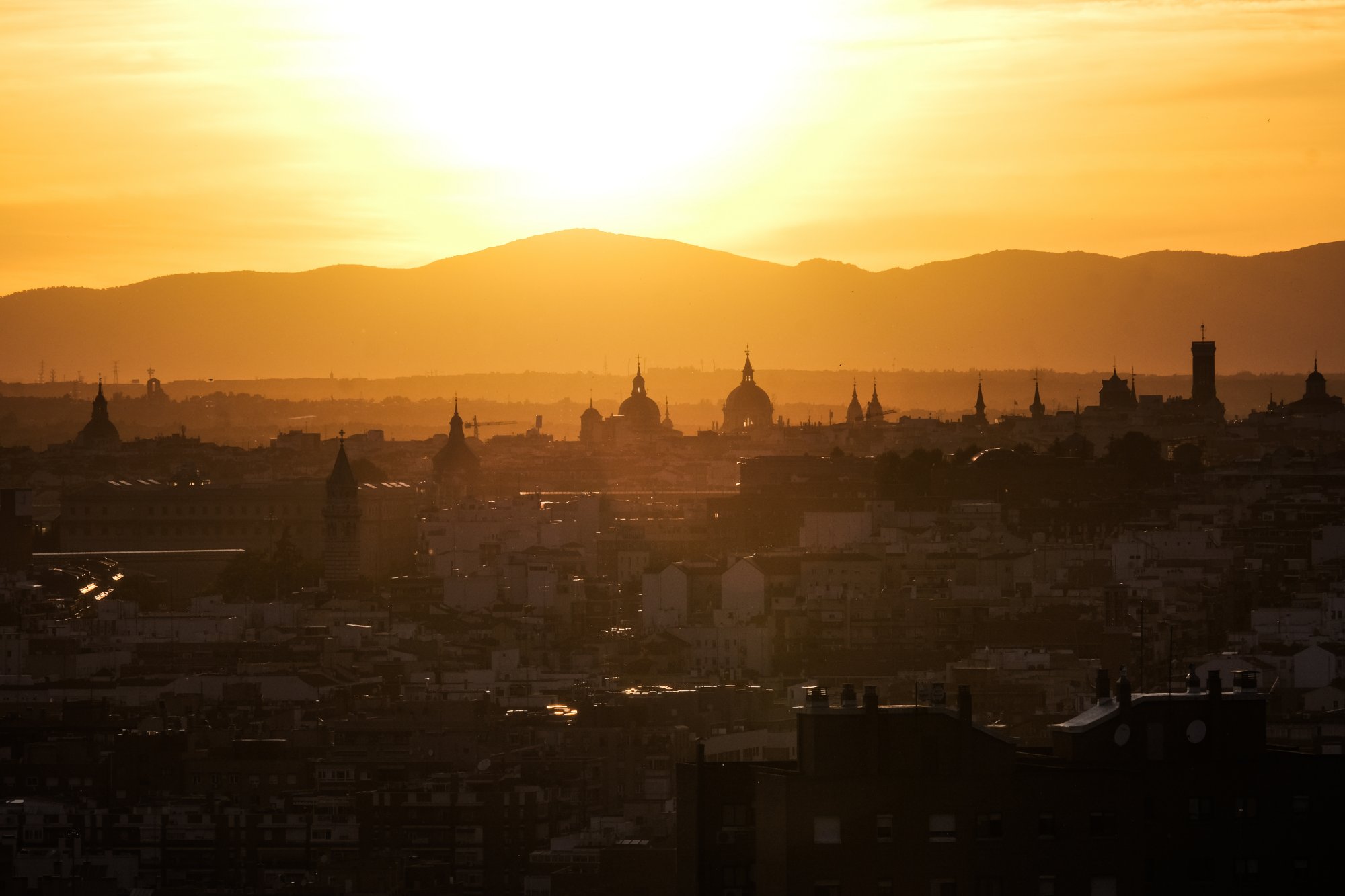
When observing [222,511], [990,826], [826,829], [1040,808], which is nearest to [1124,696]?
[1040,808]

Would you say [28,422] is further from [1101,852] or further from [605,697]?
[1101,852]

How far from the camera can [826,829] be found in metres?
19.8

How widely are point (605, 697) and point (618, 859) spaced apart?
1480 centimetres

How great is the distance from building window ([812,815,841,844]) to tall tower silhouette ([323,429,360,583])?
62869 mm

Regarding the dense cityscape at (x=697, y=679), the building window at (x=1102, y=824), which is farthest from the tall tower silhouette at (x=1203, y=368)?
the building window at (x=1102, y=824)

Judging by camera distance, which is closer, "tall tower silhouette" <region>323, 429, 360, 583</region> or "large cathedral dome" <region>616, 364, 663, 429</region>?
"tall tower silhouette" <region>323, 429, 360, 583</region>

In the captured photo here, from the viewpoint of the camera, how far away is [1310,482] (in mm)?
90500

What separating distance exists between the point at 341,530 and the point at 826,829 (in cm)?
6682

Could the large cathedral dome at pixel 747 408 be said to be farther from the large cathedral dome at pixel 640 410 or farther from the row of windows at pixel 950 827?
the row of windows at pixel 950 827

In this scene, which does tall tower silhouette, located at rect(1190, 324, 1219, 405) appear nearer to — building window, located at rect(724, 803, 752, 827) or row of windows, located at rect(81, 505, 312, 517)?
row of windows, located at rect(81, 505, 312, 517)

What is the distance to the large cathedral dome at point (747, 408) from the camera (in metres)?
162

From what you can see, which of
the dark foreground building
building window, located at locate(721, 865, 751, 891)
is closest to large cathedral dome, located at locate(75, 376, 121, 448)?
building window, located at locate(721, 865, 751, 891)

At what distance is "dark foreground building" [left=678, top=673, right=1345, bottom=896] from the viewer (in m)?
19.9

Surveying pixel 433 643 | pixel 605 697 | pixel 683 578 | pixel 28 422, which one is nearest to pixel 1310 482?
pixel 683 578
